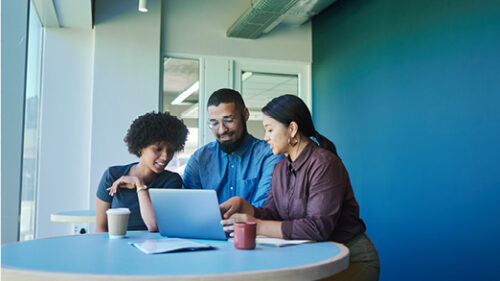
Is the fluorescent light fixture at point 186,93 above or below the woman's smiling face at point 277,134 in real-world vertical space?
above

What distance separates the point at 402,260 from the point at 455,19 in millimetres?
2038

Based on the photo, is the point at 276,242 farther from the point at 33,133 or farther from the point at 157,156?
the point at 33,133

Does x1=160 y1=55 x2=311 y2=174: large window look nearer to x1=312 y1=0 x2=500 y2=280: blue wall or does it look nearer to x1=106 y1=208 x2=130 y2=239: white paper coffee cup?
x1=312 y1=0 x2=500 y2=280: blue wall

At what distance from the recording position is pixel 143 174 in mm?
2234

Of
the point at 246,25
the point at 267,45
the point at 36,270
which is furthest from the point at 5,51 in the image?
the point at 267,45

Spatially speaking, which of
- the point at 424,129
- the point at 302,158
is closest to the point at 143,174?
the point at 302,158

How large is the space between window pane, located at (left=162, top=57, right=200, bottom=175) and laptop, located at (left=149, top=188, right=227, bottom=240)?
11.3ft

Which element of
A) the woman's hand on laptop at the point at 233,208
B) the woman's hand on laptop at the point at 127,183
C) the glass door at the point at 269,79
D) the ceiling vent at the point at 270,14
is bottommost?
the woman's hand on laptop at the point at 233,208

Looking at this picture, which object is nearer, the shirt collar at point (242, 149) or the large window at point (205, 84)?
the shirt collar at point (242, 149)

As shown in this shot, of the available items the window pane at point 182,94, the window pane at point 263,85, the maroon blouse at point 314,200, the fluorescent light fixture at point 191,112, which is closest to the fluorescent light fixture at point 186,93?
the window pane at point 182,94

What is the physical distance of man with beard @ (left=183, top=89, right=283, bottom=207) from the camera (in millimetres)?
2529

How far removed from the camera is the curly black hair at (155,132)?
7.51ft

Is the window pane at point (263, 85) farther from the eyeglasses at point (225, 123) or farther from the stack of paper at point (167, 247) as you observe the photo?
the stack of paper at point (167, 247)

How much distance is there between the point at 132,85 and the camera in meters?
4.95
